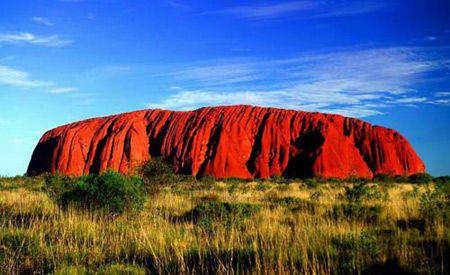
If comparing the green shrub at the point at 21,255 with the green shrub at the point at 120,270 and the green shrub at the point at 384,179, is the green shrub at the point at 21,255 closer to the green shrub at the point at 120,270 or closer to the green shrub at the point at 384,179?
the green shrub at the point at 120,270

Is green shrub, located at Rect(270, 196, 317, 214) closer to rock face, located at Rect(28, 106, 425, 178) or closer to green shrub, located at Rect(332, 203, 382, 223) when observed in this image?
green shrub, located at Rect(332, 203, 382, 223)

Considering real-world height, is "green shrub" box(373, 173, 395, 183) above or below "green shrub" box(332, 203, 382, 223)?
below

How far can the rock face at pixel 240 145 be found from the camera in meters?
52.4

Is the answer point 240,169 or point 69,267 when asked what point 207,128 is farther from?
point 69,267

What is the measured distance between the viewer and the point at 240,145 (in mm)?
54875

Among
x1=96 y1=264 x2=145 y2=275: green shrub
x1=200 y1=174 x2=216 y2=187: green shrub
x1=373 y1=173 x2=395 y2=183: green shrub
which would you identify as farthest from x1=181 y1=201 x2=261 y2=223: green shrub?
x1=373 y1=173 x2=395 y2=183: green shrub

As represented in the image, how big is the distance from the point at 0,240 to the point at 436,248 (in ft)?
24.4

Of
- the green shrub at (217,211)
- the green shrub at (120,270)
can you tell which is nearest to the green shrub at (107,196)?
the green shrub at (217,211)

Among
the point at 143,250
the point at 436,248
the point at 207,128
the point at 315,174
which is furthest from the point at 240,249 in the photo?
the point at 207,128

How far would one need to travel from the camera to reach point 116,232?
7.39 m

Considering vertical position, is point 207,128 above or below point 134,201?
above

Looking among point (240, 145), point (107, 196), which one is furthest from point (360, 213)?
point (240, 145)

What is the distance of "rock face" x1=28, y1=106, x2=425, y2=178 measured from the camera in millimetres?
52375

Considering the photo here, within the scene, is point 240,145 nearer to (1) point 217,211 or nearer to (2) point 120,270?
(1) point 217,211
